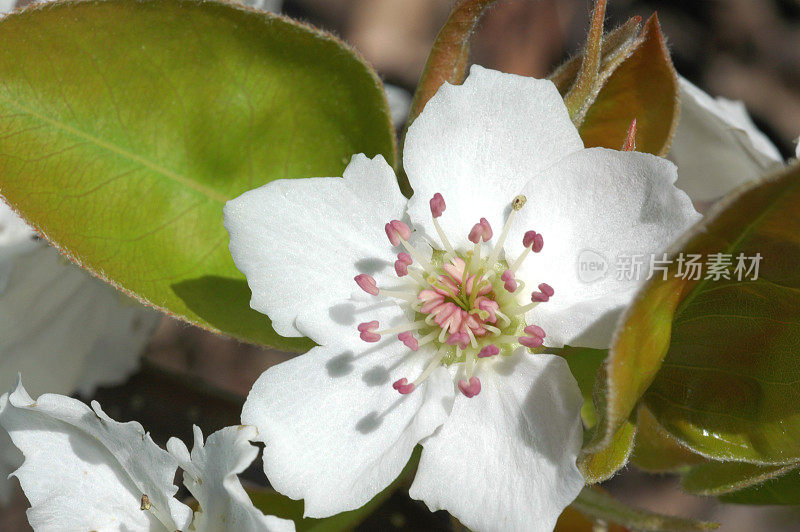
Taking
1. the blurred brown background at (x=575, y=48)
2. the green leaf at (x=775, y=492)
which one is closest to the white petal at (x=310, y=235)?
the green leaf at (x=775, y=492)

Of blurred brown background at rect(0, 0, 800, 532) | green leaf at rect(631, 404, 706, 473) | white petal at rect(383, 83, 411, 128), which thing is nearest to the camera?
green leaf at rect(631, 404, 706, 473)

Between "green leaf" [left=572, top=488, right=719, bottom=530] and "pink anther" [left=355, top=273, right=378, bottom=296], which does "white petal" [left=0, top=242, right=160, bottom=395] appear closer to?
"pink anther" [left=355, top=273, right=378, bottom=296]

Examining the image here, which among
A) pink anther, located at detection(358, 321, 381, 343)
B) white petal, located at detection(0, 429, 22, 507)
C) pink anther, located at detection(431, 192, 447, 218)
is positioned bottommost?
white petal, located at detection(0, 429, 22, 507)

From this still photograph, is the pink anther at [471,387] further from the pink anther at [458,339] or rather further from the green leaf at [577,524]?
the green leaf at [577,524]

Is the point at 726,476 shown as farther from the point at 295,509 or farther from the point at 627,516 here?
the point at 295,509

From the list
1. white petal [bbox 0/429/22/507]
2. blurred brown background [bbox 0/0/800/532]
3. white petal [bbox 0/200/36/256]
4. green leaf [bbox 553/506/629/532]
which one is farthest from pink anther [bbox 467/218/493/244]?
blurred brown background [bbox 0/0/800/532]

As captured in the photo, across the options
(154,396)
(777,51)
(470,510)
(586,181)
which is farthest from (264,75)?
(777,51)

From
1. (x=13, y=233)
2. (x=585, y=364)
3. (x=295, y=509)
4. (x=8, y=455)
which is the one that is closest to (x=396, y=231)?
(x=585, y=364)

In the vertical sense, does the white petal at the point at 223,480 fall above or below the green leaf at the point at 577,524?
above
